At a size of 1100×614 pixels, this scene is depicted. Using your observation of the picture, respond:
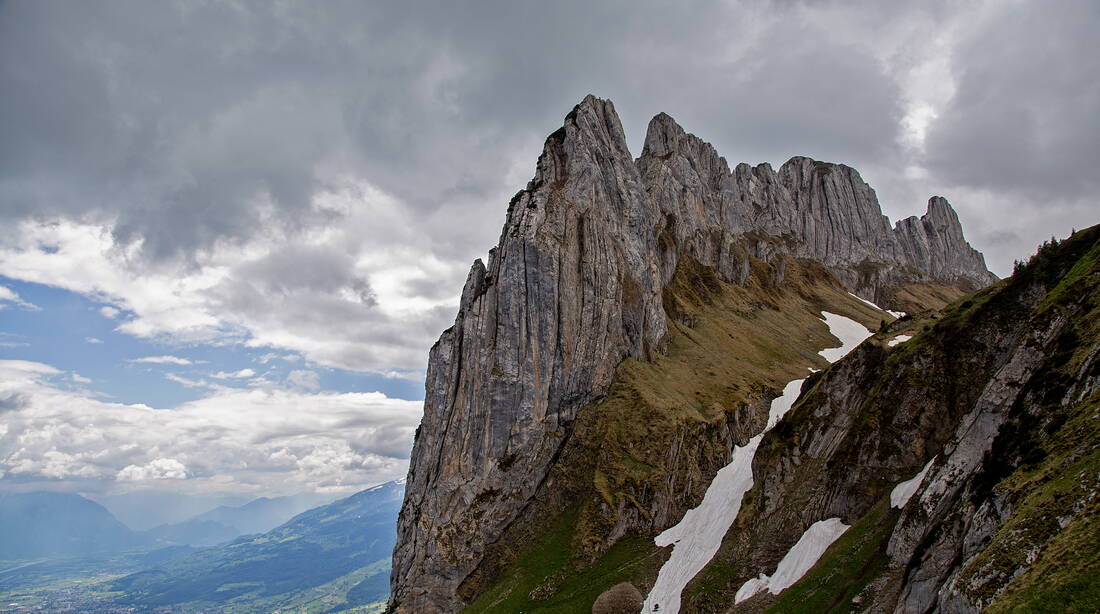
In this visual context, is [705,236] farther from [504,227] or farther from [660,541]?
[660,541]

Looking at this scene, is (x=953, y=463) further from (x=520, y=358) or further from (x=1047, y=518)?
(x=520, y=358)

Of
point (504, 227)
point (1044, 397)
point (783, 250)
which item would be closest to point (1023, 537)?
point (1044, 397)

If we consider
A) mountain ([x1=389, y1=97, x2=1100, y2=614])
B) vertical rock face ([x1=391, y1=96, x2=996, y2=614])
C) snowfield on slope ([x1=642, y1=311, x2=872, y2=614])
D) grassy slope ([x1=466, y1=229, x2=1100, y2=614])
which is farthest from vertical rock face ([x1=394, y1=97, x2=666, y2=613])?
snowfield on slope ([x1=642, y1=311, x2=872, y2=614])

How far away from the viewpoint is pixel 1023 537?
1925cm

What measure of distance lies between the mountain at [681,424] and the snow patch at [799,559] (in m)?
0.18

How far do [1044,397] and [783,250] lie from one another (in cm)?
14722

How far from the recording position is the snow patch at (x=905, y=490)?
33.5 meters

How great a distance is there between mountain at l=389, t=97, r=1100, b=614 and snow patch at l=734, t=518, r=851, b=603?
183 millimetres

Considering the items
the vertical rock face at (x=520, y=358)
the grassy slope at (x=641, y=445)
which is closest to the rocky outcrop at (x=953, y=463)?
the grassy slope at (x=641, y=445)

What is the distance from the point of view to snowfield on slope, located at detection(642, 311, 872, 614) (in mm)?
48031

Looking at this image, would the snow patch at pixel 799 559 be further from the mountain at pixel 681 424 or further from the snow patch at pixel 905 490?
the snow patch at pixel 905 490

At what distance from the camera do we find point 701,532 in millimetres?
54281

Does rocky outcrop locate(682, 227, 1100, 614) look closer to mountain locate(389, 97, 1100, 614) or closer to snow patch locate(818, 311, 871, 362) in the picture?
mountain locate(389, 97, 1100, 614)

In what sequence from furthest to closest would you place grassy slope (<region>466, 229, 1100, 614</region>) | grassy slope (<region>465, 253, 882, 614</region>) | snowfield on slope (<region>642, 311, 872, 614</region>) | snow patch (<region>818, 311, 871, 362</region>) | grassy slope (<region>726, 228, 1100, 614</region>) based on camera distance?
snow patch (<region>818, 311, 871, 362</region>) → grassy slope (<region>465, 253, 882, 614</region>) → snowfield on slope (<region>642, 311, 872, 614</region>) → grassy slope (<region>466, 229, 1100, 614</region>) → grassy slope (<region>726, 228, 1100, 614</region>)
